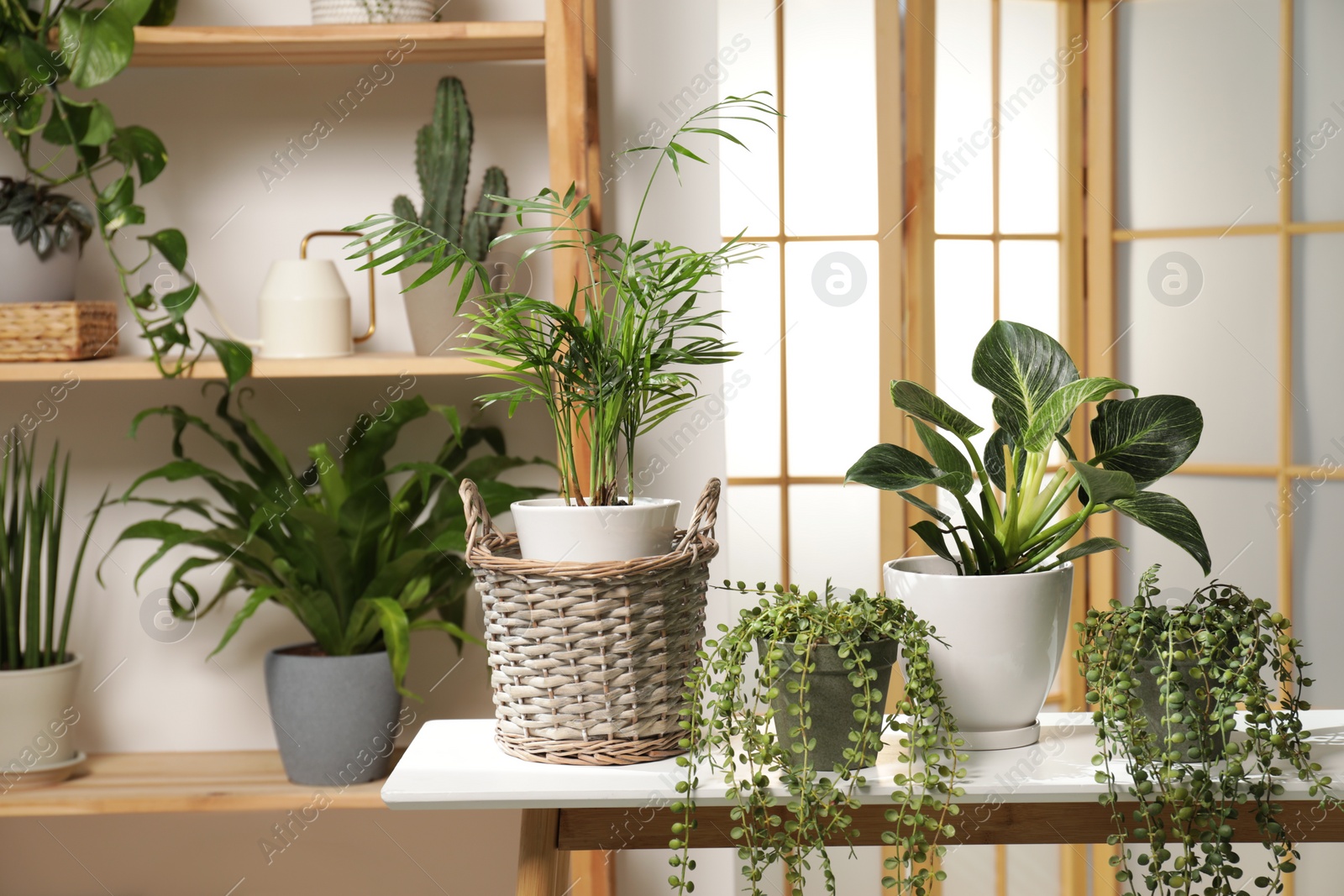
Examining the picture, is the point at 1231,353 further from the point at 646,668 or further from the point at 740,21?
the point at 646,668

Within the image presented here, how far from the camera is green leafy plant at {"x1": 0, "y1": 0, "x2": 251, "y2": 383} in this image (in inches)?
53.1

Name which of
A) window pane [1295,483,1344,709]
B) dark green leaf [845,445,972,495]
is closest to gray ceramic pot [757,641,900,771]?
dark green leaf [845,445,972,495]

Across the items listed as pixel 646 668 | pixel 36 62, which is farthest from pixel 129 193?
pixel 646 668

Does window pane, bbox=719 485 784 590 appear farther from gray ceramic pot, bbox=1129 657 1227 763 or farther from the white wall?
gray ceramic pot, bbox=1129 657 1227 763

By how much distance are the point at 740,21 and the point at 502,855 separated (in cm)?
141

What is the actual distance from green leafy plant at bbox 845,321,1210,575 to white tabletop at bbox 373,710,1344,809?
149 millimetres

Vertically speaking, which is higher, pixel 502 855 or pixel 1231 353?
pixel 1231 353

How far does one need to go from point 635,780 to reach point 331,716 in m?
0.81

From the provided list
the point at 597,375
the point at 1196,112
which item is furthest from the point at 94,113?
the point at 1196,112

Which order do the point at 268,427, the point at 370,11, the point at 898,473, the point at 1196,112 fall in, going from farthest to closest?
the point at 1196,112, the point at 268,427, the point at 370,11, the point at 898,473

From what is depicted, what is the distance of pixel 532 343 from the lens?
32.4 inches

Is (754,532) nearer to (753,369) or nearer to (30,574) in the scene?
(753,369)

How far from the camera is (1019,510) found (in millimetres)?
825

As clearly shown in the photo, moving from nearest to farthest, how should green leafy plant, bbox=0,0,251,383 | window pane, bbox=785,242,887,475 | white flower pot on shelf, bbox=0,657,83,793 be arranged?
green leafy plant, bbox=0,0,251,383 → white flower pot on shelf, bbox=0,657,83,793 → window pane, bbox=785,242,887,475
